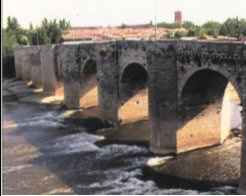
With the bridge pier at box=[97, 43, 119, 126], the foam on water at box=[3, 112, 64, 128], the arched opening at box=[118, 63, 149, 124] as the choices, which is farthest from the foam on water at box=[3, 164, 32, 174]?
the foam on water at box=[3, 112, 64, 128]

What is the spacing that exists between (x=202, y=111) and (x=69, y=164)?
7907 millimetres

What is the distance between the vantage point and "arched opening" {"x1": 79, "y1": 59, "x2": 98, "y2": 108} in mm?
39188

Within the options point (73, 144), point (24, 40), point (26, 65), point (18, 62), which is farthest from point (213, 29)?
point (24, 40)

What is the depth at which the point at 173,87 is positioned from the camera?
2345cm

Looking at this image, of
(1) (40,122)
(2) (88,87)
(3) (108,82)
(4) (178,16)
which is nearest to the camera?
(3) (108,82)

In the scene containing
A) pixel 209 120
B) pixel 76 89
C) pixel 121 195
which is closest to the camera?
pixel 121 195

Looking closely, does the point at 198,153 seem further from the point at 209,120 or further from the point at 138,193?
the point at 138,193

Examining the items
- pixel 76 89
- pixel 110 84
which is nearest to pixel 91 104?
pixel 76 89

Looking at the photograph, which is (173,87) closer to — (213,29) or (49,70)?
(49,70)

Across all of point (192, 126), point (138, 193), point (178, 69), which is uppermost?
point (178, 69)

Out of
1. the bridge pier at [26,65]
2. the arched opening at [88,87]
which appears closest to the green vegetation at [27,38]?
the bridge pier at [26,65]

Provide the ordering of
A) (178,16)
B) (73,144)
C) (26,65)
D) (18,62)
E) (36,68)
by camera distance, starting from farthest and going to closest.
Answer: (178,16) < (18,62) < (26,65) < (36,68) < (73,144)

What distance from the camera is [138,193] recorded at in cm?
1877

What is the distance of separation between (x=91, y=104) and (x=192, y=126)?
57.6ft
